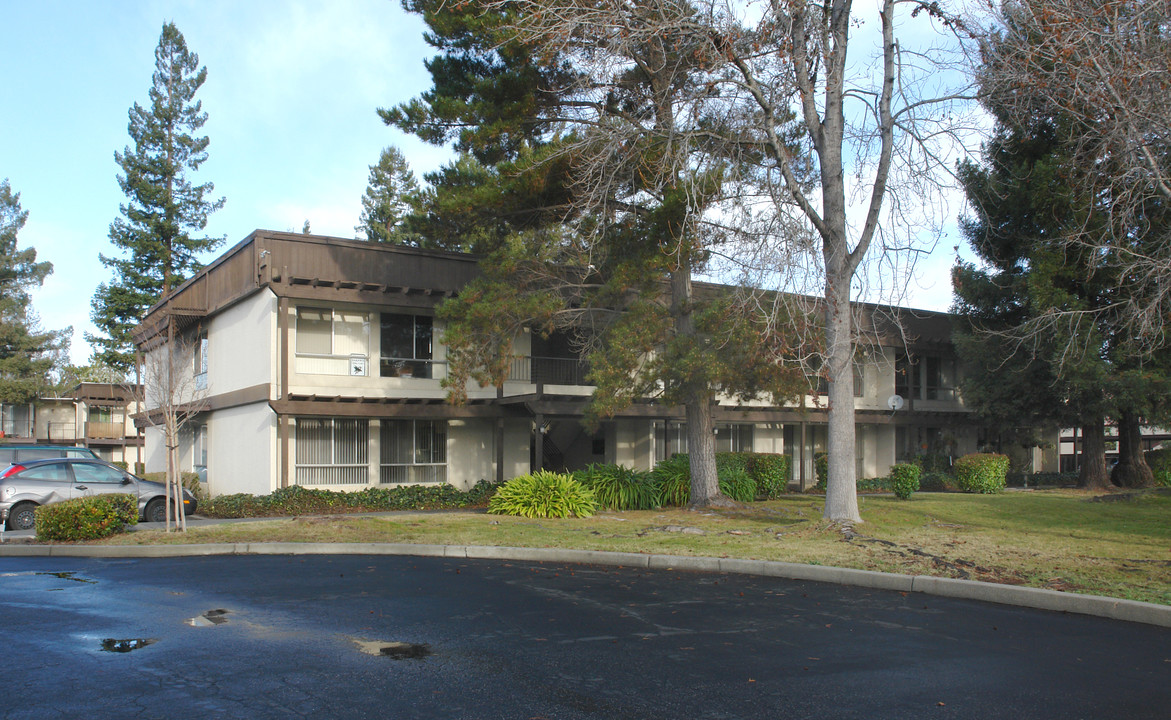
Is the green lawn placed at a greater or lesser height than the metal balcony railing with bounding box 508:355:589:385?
lesser

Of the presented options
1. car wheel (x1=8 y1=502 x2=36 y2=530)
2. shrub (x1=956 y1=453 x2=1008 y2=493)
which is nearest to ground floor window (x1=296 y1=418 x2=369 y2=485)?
car wheel (x1=8 y1=502 x2=36 y2=530)

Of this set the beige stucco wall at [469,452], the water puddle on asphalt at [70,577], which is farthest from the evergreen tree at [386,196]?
the water puddle on asphalt at [70,577]

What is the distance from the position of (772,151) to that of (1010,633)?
10.8 metres

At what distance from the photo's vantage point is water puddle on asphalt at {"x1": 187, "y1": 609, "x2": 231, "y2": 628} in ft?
24.7

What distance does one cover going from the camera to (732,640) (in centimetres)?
714

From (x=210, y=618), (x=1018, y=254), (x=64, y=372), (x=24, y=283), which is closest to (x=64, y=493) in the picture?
(x=210, y=618)

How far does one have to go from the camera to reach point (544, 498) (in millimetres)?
18516

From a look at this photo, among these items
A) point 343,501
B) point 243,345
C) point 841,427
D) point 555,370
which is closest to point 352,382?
point 343,501

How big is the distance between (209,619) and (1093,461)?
27025mm

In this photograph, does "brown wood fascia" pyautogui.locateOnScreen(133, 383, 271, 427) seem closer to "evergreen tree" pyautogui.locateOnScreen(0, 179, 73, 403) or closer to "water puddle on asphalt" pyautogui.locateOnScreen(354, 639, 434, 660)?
"water puddle on asphalt" pyautogui.locateOnScreen(354, 639, 434, 660)

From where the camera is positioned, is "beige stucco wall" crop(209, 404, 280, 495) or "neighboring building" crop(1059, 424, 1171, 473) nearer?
"beige stucco wall" crop(209, 404, 280, 495)

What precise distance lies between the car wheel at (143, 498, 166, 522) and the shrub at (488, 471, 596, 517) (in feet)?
24.6

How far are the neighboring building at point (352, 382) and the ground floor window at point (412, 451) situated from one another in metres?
0.03

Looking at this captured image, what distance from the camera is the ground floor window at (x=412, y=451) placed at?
23.4m
